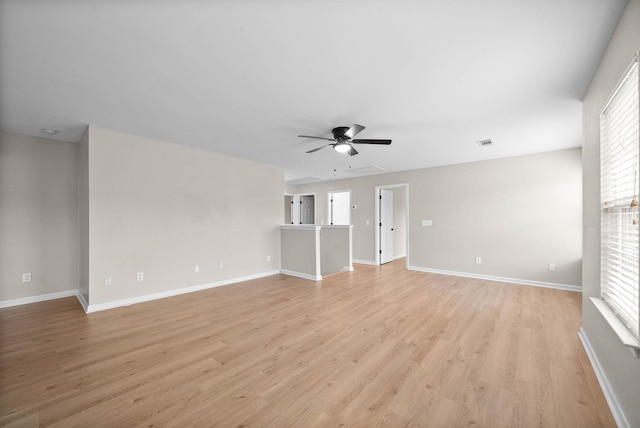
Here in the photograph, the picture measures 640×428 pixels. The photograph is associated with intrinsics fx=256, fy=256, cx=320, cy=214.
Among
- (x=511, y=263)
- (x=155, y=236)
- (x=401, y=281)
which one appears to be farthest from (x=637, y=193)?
(x=155, y=236)

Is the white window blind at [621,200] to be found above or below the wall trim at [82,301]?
above

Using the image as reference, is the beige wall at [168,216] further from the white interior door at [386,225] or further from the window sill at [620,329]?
the window sill at [620,329]

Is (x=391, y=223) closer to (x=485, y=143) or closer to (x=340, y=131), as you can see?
(x=485, y=143)

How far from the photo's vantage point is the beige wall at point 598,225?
1425 mm

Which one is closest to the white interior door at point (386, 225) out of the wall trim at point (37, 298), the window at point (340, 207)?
the window at point (340, 207)

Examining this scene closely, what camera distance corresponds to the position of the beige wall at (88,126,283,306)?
11.5 feet

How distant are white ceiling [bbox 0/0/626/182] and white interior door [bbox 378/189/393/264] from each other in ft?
11.3

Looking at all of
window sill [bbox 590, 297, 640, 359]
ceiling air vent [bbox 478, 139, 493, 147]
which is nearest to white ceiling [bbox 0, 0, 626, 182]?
ceiling air vent [bbox 478, 139, 493, 147]

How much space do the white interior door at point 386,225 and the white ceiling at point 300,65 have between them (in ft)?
11.3

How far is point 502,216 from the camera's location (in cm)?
507

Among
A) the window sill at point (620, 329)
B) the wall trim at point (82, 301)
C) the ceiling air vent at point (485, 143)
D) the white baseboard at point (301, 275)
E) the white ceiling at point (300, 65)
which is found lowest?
the white baseboard at point (301, 275)

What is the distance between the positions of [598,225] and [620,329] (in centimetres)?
96

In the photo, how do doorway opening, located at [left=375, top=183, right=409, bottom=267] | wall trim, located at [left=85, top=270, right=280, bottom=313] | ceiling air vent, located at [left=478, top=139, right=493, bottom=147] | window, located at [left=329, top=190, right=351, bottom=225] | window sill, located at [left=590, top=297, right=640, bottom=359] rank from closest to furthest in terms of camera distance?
1. window sill, located at [left=590, top=297, right=640, bottom=359]
2. wall trim, located at [left=85, top=270, right=280, bottom=313]
3. ceiling air vent, located at [left=478, top=139, right=493, bottom=147]
4. doorway opening, located at [left=375, top=183, right=409, bottom=267]
5. window, located at [left=329, top=190, right=351, bottom=225]

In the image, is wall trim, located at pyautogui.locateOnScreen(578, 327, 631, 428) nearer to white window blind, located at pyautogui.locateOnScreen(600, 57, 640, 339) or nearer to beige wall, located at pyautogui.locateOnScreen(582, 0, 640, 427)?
beige wall, located at pyautogui.locateOnScreen(582, 0, 640, 427)
